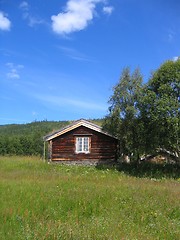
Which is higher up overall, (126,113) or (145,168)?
(126,113)

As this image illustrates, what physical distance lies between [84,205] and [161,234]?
10.5 ft

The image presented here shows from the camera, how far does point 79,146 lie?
31594 mm

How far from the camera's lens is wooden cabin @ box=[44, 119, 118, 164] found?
103ft

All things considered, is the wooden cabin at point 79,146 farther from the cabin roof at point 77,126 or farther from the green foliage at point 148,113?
the green foliage at point 148,113

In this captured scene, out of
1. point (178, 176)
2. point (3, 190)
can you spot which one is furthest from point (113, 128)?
point (3, 190)

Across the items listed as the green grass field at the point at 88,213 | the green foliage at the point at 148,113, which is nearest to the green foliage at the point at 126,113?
the green foliage at the point at 148,113

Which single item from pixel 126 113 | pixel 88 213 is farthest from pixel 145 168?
pixel 88 213

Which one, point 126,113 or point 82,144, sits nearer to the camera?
point 126,113

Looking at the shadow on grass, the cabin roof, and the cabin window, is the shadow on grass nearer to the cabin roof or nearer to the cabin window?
the cabin window

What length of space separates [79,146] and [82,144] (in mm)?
349

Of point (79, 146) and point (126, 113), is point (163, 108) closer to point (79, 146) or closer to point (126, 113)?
point (126, 113)

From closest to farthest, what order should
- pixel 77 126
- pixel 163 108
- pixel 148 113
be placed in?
pixel 163 108
pixel 148 113
pixel 77 126

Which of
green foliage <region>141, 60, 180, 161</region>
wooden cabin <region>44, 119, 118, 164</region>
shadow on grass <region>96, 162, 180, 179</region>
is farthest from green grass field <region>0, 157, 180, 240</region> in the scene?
wooden cabin <region>44, 119, 118, 164</region>

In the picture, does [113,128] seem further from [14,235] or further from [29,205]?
[14,235]
